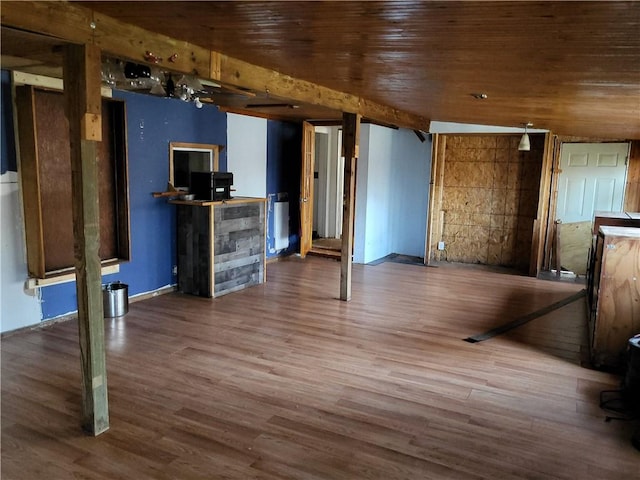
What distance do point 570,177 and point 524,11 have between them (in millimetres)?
6327

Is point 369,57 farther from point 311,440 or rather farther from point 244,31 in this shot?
point 311,440

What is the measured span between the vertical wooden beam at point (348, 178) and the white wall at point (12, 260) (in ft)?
10.5

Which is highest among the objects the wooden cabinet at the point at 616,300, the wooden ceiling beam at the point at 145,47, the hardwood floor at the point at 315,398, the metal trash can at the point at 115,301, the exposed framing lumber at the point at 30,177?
the wooden ceiling beam at the point at 145,47

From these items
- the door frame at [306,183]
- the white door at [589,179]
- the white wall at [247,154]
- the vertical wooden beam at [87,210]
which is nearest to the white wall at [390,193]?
Result: the door frame at [306,183]

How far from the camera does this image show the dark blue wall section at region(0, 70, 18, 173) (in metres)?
4.09

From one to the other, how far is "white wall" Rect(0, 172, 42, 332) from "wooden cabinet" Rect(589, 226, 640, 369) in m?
4.94

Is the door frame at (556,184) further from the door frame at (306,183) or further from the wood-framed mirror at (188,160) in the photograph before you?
the wood-framed mirror at (188,160)

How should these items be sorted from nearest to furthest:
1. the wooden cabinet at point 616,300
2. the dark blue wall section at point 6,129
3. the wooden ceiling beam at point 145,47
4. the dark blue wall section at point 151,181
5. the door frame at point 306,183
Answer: the wooden ceiling beam at point 145,47 → the wooden cabinet at point 616,300 → the dark blue wall section at point 6,129 → the dark blue wall section at point 151,181 → the door frame at point 306,183

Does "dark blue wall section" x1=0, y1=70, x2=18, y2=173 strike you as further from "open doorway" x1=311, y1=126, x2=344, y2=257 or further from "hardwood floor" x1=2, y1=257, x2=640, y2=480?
"open doorway" x1=311, y1=126, x2=344, y2=257

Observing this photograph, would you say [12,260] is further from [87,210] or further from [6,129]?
[87,210]

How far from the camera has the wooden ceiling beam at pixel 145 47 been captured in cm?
221

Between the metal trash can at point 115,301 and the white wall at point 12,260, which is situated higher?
the white wall at point 12,260

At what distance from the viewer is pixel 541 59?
2793 mm

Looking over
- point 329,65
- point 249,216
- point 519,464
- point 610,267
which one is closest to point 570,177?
point 610,267
